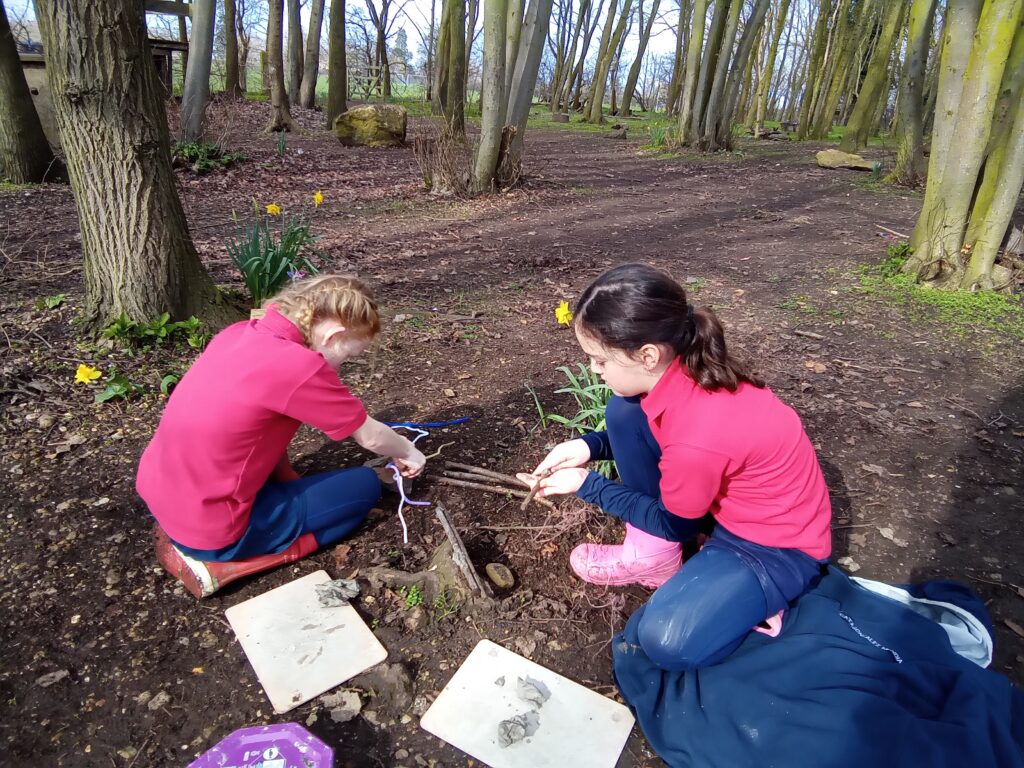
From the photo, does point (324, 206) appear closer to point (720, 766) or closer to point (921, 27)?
point (720, 766)

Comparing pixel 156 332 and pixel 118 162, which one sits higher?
pixel 118 162

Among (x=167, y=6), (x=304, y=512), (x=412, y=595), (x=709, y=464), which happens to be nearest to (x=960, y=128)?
(x=709, y=464)

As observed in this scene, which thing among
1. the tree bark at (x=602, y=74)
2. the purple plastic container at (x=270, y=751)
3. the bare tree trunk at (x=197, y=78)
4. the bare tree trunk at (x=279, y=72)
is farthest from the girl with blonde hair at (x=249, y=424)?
the tree bark at (x=602, y=74)

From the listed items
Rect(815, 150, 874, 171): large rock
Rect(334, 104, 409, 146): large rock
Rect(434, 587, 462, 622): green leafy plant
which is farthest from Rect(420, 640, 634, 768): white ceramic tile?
Rect(334, 104, 409, 146): large rock

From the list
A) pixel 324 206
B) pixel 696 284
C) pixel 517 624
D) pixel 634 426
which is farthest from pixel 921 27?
pixel 517 624

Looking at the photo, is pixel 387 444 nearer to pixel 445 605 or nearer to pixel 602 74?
pixel 445 605

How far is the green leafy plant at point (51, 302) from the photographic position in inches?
129

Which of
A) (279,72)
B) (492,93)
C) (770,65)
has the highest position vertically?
(770,65)

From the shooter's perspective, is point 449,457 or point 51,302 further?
point 51,302

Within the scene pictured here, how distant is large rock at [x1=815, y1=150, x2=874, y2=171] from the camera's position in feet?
32.2

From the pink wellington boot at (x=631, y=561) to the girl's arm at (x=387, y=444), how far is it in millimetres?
606

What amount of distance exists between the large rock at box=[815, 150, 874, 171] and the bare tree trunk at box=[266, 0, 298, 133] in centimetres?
936

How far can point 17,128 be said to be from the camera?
6.26 metres

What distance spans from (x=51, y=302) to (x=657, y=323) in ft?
10.8
